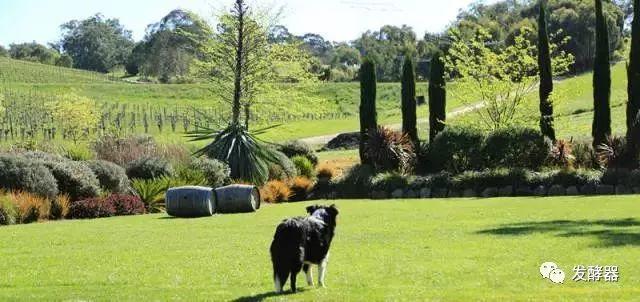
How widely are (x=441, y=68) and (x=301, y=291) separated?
1165 inches

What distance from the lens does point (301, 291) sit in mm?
9938

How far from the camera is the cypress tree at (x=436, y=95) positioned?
38219 mm

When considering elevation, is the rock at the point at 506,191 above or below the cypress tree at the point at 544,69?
below

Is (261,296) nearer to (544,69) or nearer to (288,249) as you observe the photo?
(288,249)

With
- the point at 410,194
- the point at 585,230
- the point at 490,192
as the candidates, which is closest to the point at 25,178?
the point at 410,194

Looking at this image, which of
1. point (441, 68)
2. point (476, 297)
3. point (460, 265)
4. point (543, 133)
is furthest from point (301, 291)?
point (441, 68)

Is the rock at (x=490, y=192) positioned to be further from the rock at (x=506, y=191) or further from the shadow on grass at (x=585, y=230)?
the shadow on grass at (x=585, y=230)

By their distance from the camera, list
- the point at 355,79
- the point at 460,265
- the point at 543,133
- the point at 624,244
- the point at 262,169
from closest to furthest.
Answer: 1. the point at 460,265
2. the point at 624,244
3. the point at 262,169
4. the point at 543,133
5. the point at 355,79

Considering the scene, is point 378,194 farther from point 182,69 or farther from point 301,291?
point 182,69

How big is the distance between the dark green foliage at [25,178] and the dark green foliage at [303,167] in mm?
13064

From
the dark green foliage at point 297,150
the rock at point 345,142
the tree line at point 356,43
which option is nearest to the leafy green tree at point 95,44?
the tree line at point 356,43

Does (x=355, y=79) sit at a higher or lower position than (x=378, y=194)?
higher

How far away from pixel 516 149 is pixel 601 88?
16.6ft

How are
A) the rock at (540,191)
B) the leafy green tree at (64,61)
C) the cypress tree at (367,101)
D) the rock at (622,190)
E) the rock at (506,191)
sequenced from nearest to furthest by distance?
the rock at (622,190)
the rock at (540,191)
the rock at (506,191)
the cypress tree at (367,101)
the leafy green tree at (64,61)
